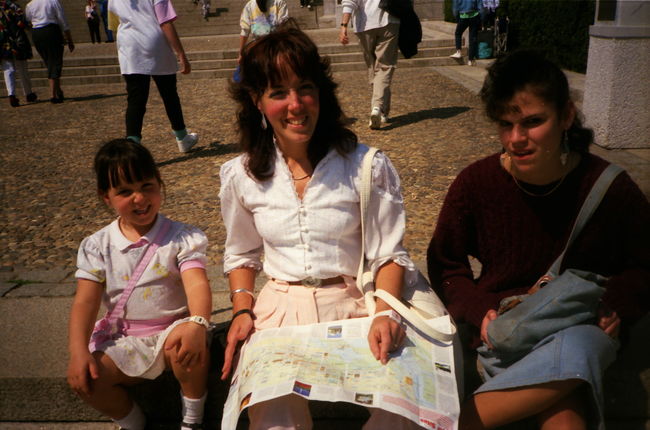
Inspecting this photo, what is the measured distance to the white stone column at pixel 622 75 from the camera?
5.08 m

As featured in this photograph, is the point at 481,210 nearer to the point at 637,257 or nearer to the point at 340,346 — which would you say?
the point at 637,257

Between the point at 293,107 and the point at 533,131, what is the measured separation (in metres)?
0.80

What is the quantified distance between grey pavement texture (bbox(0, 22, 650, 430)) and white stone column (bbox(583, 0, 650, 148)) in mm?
206

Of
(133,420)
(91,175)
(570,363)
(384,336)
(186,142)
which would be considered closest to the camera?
(570,363)

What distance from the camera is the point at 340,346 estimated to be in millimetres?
1865

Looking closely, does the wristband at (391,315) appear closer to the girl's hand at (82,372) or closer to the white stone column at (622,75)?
the girl's hand at (82,372)

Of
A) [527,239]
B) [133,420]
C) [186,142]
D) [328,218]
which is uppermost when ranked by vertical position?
[328,218]

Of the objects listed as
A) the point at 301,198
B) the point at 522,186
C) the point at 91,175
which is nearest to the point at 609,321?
the point at 522,186

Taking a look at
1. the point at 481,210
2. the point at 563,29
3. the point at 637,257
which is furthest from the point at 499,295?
the point at 563,29

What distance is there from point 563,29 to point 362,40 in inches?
215

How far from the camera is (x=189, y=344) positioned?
205 centimetres

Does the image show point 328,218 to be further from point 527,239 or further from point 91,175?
point 91,175

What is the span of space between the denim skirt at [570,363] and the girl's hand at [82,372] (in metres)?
1.30

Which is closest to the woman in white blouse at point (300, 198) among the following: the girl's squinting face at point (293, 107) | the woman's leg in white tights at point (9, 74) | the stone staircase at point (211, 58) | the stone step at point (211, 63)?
the girl's squinting face at point (293, 107)
